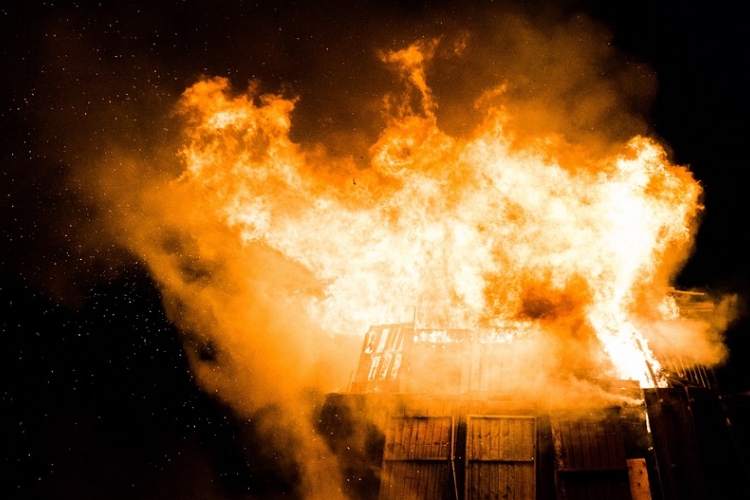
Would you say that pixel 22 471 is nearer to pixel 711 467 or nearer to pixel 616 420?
pixel 616 420

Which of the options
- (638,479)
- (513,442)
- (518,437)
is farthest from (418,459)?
(638,479)

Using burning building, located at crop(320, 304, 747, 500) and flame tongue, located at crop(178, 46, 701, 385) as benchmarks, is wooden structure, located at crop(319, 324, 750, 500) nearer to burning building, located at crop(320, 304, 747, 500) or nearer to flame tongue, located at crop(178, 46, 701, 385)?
burning building, located at crop(320, 304, 747, 500)

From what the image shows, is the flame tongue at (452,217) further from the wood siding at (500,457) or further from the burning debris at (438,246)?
the wood siding at (500,457)

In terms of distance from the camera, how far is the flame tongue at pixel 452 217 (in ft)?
30.8

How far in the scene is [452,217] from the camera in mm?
10477

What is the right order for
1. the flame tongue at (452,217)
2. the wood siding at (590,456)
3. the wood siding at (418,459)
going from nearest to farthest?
1. the wood siding at (590,456)
2. the wood siding at (418,459)
3. the flame tongue at (452,217)

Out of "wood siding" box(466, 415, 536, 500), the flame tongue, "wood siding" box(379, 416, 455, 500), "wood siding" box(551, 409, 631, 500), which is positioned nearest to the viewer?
"wood siding" box(551, 409, 631, 500)

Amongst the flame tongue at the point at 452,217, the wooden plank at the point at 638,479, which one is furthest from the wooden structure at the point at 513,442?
the flame tongue at the point at 452,217

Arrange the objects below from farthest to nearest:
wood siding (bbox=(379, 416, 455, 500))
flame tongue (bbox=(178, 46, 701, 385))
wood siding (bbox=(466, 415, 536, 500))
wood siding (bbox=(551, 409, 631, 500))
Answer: flame tongue (bbox=(178, 46, 701, 385))
wood siding (bbox=(379, 416, 455, 500))
wood siding (bbox=(466, 415, 536, 500))
wood siding (bbox=(551, 409, 631, 500))

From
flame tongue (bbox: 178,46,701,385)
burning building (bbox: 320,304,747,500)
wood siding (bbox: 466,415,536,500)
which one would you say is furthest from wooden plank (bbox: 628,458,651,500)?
flame tongue (bbox: 178,46,701,385)

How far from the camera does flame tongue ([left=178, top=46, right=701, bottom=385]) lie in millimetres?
9398

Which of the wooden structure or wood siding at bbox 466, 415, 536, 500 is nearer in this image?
the wooden structure

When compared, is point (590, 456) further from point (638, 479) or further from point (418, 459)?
point (418, 459)

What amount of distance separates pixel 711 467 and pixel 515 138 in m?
7.89
